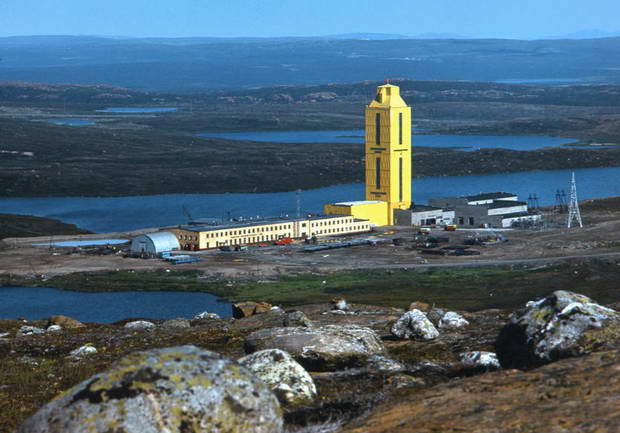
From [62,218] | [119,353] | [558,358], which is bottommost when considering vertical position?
[62,218]

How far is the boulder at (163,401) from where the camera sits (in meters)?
12.1

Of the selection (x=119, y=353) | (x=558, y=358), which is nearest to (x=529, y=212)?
(x=119, y=353)

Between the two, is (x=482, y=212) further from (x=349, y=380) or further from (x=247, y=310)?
(x=349, y=380)

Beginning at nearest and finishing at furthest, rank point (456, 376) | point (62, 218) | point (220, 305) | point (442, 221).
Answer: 1. point (456, 376)
2. point (220, 305)
3. point (442, 221)
4. point (62, 218)

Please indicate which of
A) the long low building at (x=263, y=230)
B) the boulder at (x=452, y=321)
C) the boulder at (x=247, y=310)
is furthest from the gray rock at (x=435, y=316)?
the long low building at (x=263, y=230)

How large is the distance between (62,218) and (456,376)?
336 ft

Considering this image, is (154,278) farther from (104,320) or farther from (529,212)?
(529,212)

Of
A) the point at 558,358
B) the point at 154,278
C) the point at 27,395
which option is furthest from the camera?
the point at 154,278

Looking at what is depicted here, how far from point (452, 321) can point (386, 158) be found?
71604mm

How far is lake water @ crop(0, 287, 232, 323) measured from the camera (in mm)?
61781

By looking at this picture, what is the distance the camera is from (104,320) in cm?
5994

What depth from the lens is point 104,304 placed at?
216 feet

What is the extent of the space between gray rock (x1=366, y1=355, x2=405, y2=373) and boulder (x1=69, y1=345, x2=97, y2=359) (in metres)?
7.78

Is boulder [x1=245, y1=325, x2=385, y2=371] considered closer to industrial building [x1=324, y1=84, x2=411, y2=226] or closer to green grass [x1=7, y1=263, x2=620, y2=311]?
green grass [x1=7, y1=263, x2=620, y2=311]
